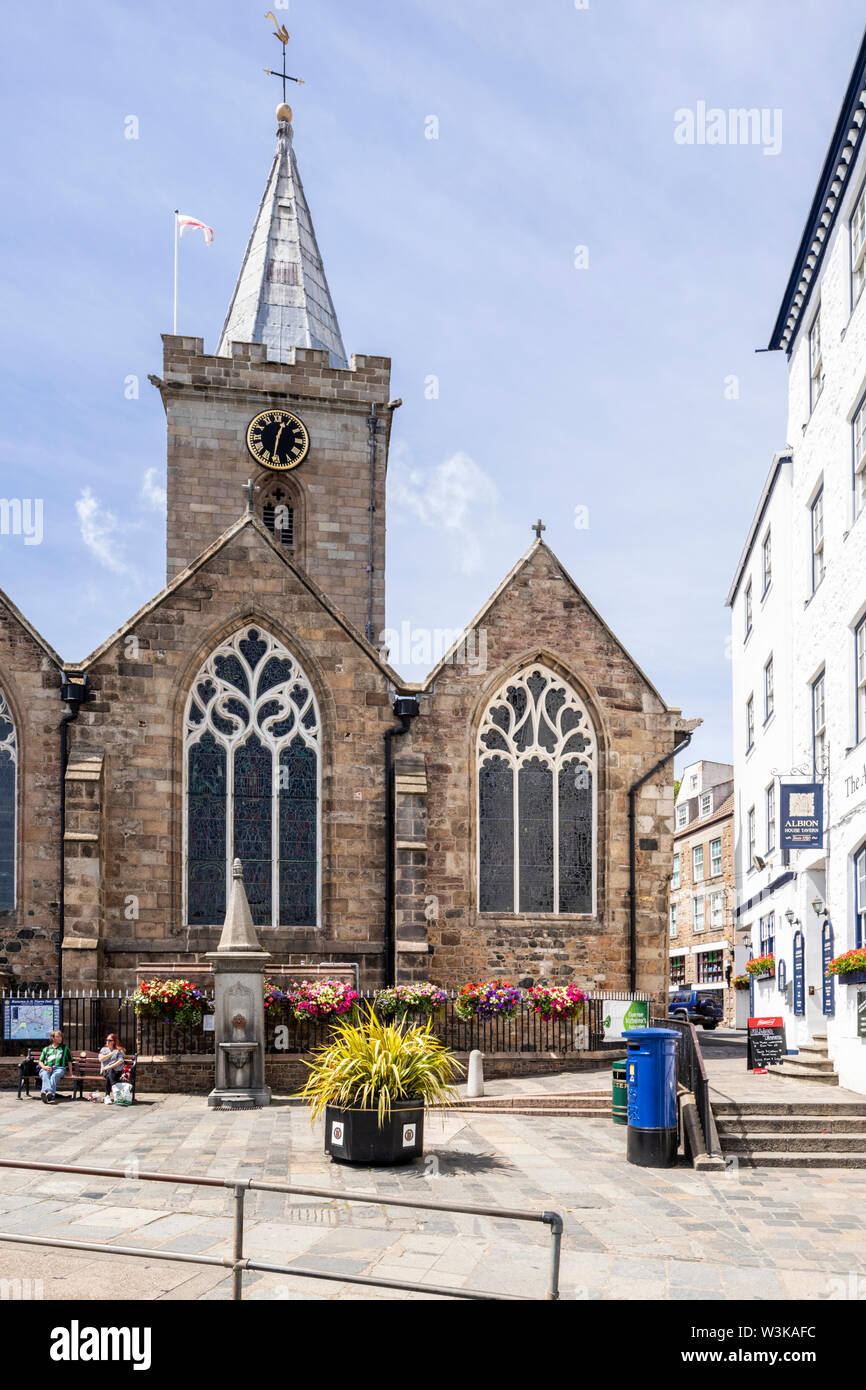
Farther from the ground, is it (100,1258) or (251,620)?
(251,620)

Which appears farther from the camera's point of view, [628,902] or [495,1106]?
[628,902]

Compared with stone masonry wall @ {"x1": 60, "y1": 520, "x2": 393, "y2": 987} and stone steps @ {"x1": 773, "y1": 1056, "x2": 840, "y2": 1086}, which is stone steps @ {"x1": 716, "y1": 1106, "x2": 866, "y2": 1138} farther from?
stone masonry wall @ {"x1": 60, "y1": 520, "x2": 393, "y2": 987}

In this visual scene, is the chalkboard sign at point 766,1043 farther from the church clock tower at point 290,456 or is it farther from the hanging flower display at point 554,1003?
the church clock tower at point 290,456

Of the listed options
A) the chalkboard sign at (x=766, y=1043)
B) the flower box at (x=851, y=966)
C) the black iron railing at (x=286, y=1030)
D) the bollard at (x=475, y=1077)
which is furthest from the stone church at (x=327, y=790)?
the flower box at (x=851, y=966)

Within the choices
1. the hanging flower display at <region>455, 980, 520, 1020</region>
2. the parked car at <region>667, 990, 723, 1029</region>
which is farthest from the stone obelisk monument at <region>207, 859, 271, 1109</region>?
the parked car at <region>667, 990, 723, 1029</region>

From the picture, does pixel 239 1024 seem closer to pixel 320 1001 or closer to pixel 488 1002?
pixel 320 1001

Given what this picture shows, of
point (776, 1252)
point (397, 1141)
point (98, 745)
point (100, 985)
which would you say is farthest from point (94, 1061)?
point (776, 1252)

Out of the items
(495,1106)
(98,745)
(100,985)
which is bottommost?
(495,1106)

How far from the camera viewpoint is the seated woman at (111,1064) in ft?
61.1

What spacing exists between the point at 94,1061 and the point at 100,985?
2.44m

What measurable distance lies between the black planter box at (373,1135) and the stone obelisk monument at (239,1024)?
5.36 meters

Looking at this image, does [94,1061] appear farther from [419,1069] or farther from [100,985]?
[419,1069]

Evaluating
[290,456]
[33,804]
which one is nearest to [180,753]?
[33,804]

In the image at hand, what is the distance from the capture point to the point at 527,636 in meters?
25.4
